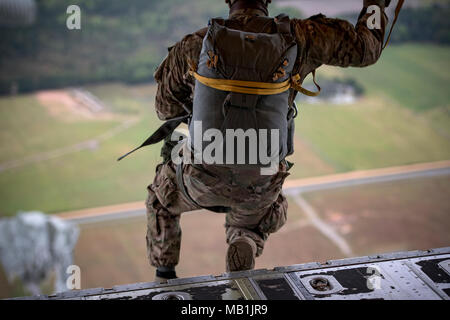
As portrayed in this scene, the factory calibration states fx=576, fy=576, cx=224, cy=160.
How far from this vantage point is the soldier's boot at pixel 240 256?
108 inches

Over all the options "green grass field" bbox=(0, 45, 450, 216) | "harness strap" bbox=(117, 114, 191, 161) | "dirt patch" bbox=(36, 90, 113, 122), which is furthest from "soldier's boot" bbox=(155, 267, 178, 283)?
"dirt patch" bbox=(36, 90, 113, 122)

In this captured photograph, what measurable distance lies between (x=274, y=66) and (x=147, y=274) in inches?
187

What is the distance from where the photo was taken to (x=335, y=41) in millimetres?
2490

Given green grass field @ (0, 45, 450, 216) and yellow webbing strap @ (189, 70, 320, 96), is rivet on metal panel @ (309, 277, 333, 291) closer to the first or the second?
yellow webbing strap @ (189, 70, 320, 96)

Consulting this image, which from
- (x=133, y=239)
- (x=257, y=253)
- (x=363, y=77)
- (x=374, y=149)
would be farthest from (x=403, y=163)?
(x=257, y=253)

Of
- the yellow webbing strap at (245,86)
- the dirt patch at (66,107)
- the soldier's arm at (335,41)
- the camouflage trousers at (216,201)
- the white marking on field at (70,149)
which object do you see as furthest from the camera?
the dirt patch at (66,107)

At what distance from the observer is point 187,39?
2553 mm

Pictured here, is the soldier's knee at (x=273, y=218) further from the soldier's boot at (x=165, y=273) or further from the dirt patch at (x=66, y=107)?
the dirt patch at (x=66, y=107)

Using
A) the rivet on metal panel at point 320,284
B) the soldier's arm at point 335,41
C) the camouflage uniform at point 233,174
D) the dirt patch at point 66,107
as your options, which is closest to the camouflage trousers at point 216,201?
the camouflage uniform at point 233,174

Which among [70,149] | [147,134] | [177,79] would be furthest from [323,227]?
[177,79]

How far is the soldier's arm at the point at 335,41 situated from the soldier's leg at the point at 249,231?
80 centimetres

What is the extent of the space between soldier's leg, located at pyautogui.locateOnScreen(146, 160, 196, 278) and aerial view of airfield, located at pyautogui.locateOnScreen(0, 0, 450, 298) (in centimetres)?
351

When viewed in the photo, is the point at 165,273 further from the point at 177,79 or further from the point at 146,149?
the point at 146,149
